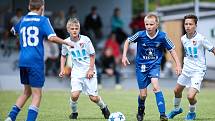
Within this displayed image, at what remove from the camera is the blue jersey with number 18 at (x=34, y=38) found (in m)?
10.1

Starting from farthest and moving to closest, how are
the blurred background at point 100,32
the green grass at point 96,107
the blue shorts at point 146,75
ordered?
1. the blurred background at point 100,32
2. the green grass at point 96,107
3. the blue shorts at point 146,75

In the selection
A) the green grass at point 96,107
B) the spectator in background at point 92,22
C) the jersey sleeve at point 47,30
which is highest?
the jersey sleeve at point 47,30

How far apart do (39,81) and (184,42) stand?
→ 11.6ft

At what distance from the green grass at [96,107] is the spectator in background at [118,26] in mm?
5884

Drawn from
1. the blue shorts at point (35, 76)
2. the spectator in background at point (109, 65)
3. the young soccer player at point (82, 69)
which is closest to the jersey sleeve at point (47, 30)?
the blue shorts at point (35, 76)

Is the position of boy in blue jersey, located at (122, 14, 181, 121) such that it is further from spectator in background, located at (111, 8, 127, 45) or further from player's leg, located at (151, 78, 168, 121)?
spectator in background, located at (111, 8, 127, 45)

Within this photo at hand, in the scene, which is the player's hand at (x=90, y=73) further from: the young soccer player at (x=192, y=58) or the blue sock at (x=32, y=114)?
the blue sock at (x=32, y=114)

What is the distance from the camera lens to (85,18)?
85.2ft

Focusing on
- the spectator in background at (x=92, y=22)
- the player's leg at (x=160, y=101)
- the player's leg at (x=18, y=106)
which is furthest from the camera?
the spectator in background at (x=92, y=22)

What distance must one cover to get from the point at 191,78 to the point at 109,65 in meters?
11.6

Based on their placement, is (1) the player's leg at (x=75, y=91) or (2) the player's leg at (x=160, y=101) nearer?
(2) the player's leg at (x=160, y=101)

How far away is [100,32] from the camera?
87.6 feet

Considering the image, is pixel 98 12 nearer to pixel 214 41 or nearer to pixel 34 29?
pixel 214 41

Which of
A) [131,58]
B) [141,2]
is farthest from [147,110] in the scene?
[141,2]
